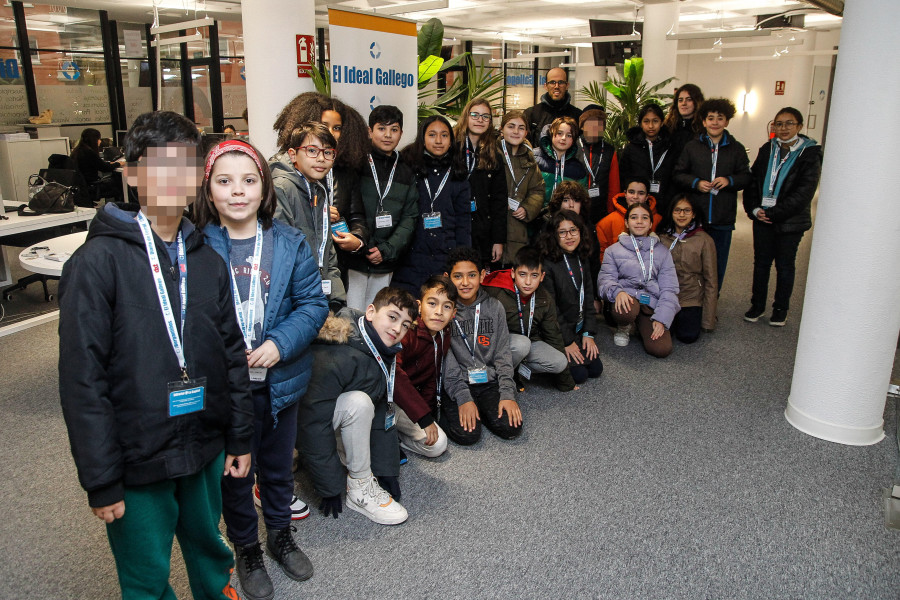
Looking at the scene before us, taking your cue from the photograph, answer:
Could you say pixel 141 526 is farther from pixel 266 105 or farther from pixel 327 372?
pixel 266 105

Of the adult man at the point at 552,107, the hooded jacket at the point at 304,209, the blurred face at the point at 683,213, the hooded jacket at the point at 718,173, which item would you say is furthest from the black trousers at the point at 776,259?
the hooded jacket at the point at 304,209

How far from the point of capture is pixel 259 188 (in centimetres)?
192

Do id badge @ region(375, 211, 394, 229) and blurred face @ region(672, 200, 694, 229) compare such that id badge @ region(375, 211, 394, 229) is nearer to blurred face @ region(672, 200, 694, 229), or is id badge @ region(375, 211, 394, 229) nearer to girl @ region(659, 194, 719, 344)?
girl @ region(659, 194, 719, 344)

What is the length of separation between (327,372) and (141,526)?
1.02m

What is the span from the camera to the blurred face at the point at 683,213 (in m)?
4.75

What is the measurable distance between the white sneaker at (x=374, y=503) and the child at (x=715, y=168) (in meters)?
3.44

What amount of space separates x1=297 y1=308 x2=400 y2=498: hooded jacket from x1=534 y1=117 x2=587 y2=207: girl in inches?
101

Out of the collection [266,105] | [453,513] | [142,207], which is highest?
[266,105]

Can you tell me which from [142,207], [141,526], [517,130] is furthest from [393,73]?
[141,526]

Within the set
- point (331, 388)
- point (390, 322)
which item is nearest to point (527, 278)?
point (390, 322)

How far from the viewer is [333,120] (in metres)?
3.20

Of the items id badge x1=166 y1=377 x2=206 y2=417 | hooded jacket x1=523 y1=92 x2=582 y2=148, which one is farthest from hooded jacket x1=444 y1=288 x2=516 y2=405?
hooded jacket x1=523 y1=92 x2=582 y2=148

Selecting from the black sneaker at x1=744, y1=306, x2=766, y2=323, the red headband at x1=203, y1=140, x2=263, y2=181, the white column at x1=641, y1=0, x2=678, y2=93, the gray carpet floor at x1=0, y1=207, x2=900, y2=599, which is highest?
the white column at x1=641, y1=0, x2=678, y2=93

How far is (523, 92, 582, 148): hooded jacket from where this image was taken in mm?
5754
